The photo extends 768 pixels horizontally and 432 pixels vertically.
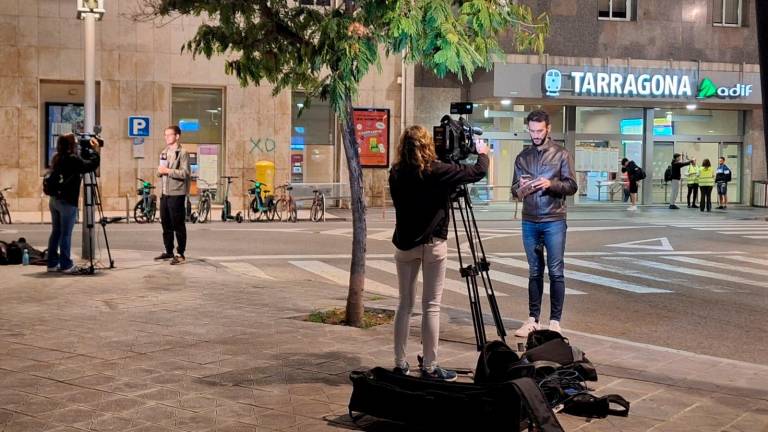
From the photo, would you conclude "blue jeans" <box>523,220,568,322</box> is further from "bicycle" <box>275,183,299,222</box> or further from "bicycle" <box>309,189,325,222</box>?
"bicycle" <box>275,183,299,222</box>

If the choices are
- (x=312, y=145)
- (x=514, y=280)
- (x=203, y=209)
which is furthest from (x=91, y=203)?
(x=312, y=145)

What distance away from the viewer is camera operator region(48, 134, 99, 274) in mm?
13016

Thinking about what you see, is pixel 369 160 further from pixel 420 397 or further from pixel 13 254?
pixel 420 397

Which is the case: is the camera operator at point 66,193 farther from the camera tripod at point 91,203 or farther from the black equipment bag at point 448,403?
the black equipment bag at point 448,403

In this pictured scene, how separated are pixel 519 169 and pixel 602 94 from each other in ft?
76.8

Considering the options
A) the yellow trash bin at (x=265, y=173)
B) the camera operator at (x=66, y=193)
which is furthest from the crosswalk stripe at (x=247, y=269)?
the yellow trash bin at (x=265, y=173)

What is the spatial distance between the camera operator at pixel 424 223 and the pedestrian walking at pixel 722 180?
2810cm

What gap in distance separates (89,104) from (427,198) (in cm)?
988

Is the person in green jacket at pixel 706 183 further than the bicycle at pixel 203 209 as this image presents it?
Yes

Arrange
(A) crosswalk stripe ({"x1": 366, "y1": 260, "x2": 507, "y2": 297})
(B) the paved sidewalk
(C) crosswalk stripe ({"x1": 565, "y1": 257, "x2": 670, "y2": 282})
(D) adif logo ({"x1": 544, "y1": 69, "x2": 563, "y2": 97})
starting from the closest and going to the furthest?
1. (B) the paved sidewalk
2. (A) crosswalk stripe ({"x1": 366, "y1": 260, "x2": 507, "y2": 297})
3. (C) crosswalk stripe ({"x1": 565, "y1": 257, "x2": 670, "y2": 282})
4. (D) adif logo ({"x1": 544, "y1": 69, "x2": 563, "y2": 97})

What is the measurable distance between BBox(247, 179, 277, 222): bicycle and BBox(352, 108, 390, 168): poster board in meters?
5.05

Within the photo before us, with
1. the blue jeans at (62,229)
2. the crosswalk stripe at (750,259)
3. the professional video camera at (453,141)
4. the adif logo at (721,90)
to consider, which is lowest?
the crosswalk stripe at (750,259)

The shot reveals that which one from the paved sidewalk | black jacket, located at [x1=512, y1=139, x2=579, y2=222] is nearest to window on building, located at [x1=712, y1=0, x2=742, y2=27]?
the paved sidewalk

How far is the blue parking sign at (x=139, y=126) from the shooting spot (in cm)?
2489
